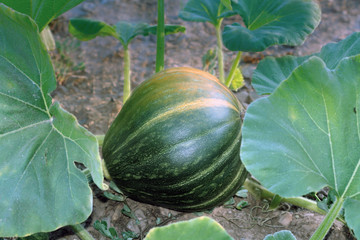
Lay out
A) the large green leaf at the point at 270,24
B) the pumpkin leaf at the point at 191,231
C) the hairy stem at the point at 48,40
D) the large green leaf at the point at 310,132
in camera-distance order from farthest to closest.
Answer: the hairy stem at the point at 48,40 < the large green leaf at the point at 270,24 < the large green leaf at the point at 310,132 < the pumpkin leaf at the point at 191,231

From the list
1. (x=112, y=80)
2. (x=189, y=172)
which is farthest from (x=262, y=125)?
(x=112, y=80)

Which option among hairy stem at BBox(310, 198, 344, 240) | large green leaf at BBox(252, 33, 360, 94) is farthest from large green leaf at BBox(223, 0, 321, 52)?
hairy stem at BBox(310, 198, 344, 240)

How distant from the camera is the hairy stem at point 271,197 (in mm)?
1726

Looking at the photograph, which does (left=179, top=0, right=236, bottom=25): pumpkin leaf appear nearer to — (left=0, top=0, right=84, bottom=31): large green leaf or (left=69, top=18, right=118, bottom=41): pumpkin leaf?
(left=69, top=18, right=118, bottom=41): pumpkin leaf

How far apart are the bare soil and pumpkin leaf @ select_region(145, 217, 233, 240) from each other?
668 mm

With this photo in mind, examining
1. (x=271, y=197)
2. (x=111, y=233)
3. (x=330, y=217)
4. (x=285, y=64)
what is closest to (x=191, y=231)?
(x=330, y=217)

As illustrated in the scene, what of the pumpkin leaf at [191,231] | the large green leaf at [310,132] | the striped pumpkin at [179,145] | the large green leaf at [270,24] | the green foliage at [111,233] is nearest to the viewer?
the pumpkin leaf at [191,231]

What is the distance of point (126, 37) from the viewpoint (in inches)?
84.6

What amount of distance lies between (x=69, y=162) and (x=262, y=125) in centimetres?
53

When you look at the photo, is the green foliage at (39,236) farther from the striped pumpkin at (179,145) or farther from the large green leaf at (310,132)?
the large green leaf at (310,132)

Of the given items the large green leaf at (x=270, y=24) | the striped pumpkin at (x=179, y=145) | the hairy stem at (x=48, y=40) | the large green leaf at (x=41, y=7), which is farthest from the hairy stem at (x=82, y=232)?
the hairy stem at (x=48, y=40)

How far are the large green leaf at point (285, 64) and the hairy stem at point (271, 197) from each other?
38 centimetres

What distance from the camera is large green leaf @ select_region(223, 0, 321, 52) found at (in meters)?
1.74

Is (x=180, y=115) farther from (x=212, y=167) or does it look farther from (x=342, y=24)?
(x=342, y=24)
